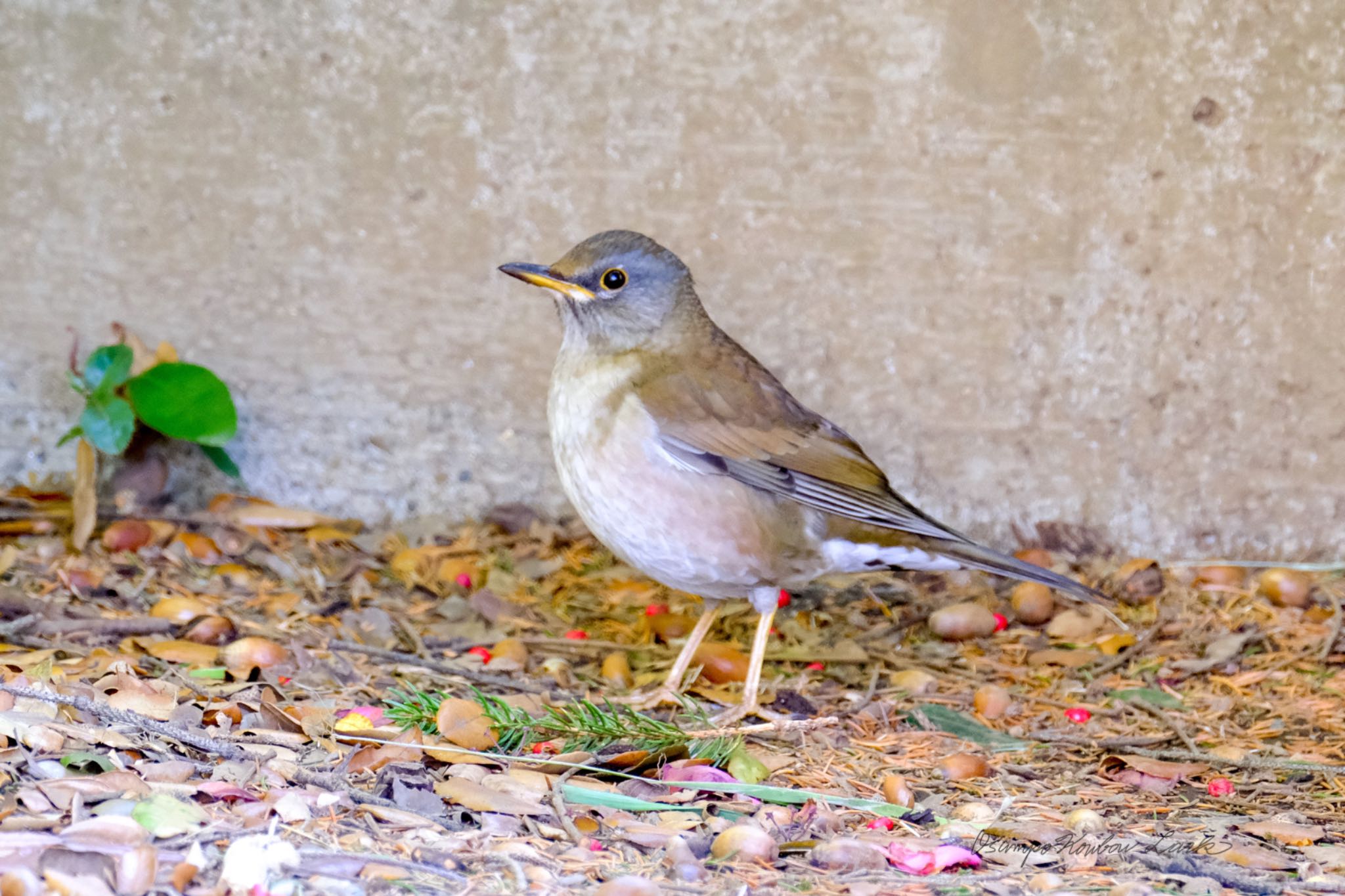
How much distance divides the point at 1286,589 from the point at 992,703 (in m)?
1.55

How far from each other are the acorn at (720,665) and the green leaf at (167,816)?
2.09 metres

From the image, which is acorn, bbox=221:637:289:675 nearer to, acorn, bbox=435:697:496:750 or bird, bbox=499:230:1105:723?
acorn, bbox=435:697:496:750

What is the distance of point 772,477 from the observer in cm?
417

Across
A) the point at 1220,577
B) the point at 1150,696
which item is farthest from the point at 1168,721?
the point at 1220,577

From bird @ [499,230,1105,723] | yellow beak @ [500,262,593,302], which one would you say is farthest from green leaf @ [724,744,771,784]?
yellow beak @ [500,262,593,302]

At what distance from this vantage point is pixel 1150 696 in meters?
4.04

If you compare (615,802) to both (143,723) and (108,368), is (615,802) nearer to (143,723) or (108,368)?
(143,723)

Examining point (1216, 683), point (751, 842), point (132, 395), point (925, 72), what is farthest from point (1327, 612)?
point (132, 395)

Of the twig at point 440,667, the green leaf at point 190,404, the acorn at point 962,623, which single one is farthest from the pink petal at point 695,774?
the green leaf at point 190,404

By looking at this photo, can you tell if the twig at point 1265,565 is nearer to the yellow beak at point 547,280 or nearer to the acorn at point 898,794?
the acorn at point 898,794

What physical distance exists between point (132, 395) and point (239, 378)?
17.4 inches

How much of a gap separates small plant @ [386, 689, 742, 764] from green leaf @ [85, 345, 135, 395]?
217cm

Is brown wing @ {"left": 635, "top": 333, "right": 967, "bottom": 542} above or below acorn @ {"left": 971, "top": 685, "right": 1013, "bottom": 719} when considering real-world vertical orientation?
above

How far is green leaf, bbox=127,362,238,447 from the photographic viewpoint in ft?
15.6
